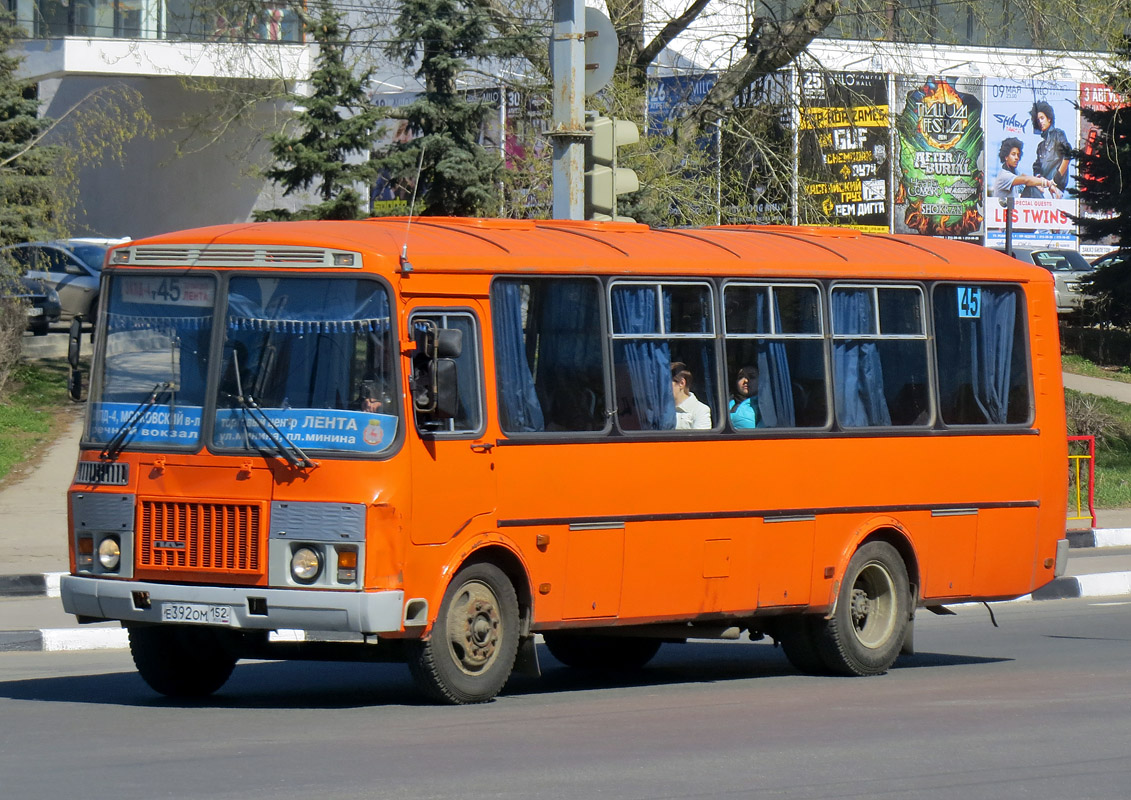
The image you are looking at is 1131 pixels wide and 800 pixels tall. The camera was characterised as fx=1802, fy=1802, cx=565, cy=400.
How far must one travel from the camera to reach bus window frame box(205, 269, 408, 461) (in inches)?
344

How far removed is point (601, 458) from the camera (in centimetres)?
974

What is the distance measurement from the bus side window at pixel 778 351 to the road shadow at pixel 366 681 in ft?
5.32

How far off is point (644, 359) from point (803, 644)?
2.25 meters

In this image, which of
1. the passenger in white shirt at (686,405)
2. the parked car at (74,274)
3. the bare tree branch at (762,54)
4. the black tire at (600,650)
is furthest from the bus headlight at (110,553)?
the parked car at (74,274)

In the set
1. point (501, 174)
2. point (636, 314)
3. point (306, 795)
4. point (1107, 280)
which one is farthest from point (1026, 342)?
point (1107, 280)

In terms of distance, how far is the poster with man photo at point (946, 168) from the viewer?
50312 mm

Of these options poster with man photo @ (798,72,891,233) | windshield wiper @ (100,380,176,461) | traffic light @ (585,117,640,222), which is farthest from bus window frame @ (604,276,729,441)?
poster with man photo @ (798,72,891,233)

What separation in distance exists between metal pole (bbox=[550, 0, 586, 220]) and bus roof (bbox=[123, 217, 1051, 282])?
2155 millimetres

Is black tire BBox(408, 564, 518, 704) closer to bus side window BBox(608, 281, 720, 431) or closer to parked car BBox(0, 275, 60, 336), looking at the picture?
bus side window BBox(608, 281, 720, 431)

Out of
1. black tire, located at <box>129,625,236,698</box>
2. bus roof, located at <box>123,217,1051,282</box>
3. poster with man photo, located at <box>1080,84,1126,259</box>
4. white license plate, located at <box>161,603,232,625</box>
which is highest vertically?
poster with man photo, located at <box>1080,84,1126,259</box>

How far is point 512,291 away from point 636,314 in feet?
2.94

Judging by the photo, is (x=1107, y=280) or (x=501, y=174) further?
(x=1107, y=280)

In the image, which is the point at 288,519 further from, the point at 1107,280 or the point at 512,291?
the point at 1107,280

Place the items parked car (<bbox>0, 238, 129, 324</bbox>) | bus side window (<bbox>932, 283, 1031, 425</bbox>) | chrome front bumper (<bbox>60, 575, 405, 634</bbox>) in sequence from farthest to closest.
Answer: parked car (<bbox>0, 238, 129, 324</bbox>) → bus side window (<bbox>932, 283, 1031, 425</bbox>) → chrome front bumper (<bbox>60, 575, 405, 634</bbox>)
